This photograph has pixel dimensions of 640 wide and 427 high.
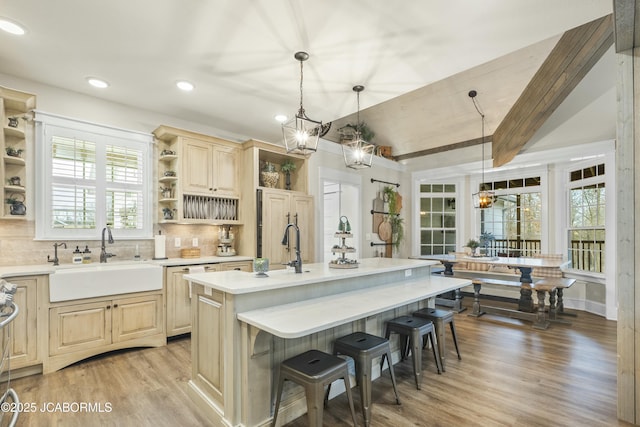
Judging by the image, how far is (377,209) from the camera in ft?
21.7

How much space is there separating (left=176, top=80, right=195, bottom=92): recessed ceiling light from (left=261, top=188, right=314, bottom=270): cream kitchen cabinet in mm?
1593

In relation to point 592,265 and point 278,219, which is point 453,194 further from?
point 278,219

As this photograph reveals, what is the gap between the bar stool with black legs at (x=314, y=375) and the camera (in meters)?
1.85

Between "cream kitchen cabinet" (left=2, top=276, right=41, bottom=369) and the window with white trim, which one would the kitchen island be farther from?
the window with white trim

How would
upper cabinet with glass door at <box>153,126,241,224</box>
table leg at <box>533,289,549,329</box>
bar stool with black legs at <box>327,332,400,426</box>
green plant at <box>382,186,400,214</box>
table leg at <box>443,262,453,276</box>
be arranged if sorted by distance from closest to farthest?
bar stool with black legs at <box>327,332,400,426</box>, upper cabinet with glass door at <box>153,126,241,224</box>, table leg at <box>533,289,549,329</box>, table leg at <box>443,262,453,276</box>, green plant at <box>382,186,400,214</box>

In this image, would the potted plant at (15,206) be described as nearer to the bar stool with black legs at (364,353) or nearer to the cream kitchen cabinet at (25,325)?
the cream kitchen cabinet at (25,325)

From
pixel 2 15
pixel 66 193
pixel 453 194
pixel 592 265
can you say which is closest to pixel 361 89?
pixel 2 15

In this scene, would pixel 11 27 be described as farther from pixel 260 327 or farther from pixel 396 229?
pixel 396 229

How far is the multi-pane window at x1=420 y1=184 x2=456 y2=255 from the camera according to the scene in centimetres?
704

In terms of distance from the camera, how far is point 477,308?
5.01 m

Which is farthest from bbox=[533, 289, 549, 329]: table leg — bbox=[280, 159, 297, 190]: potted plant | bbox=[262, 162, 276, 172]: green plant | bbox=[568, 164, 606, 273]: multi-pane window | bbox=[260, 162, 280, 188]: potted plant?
bbox=[262, 162, 276, 172]: green plant

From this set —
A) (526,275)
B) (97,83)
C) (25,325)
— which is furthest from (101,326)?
(526,275)

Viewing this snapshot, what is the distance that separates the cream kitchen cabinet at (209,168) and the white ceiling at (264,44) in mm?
548

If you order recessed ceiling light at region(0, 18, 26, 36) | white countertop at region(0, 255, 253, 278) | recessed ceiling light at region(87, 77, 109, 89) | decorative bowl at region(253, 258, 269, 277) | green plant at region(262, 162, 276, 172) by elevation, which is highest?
recessed ceiling light at region(0, 18, 26, 36)
